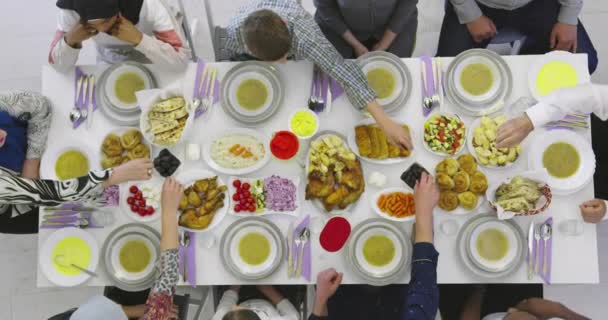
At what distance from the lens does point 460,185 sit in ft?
6.11

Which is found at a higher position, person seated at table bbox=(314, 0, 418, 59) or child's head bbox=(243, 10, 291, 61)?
person seated at table bbox=(314, 0, 418, 59)

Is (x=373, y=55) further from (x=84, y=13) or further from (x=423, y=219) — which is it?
(x=84, y=13)

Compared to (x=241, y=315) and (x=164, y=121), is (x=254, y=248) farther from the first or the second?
(x=164, y=121)

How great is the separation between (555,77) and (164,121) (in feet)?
5.00

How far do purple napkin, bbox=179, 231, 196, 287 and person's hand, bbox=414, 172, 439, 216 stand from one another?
855 millimetres

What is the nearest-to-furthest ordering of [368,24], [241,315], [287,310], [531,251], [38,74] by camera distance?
[241,315]
[531,251]
[287,310]
[368,24]
[38,74]

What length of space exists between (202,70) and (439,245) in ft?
3.82

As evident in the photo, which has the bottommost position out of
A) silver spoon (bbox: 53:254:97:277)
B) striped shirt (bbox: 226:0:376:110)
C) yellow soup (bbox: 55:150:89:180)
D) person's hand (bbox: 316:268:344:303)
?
person's hand (bbox: 316:268:344:303)

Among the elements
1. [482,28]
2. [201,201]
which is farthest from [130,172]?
[482,28]

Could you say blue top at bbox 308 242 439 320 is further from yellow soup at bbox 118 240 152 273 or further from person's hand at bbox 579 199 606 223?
yellow soup at bbox 118 240 152 273

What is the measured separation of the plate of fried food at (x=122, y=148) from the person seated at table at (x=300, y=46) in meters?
0.56

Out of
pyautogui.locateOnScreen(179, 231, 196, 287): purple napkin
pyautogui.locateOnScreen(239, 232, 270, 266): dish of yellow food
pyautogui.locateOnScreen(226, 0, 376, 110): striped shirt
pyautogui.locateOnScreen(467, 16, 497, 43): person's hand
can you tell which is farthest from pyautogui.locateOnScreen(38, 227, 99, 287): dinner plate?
pyautogui.locateOnScreen(467, 16, 497, 43): person's hand

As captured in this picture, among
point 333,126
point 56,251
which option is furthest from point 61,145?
point 333,126

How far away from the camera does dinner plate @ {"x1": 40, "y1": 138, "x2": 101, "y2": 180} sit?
1.98 meters
